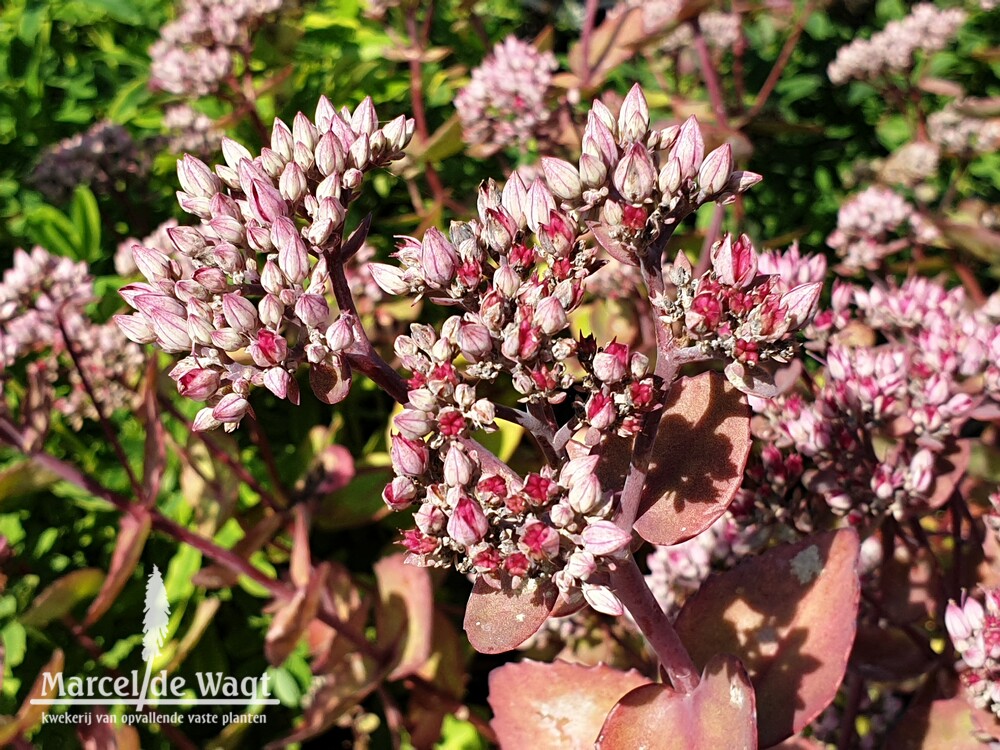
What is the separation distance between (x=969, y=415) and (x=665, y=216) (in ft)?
2.09

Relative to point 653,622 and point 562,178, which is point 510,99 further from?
point 653,622

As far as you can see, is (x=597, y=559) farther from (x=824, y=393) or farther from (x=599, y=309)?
(x=599, y=309)

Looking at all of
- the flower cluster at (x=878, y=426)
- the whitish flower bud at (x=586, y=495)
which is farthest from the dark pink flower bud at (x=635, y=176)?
the flower cluster at (x=878, y=426)

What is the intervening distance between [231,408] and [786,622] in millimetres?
682

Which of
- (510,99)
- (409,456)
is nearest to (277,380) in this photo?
(409,456)

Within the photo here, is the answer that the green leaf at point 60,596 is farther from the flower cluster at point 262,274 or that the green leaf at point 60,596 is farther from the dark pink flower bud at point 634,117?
the dark pink flower bud at point 634,117

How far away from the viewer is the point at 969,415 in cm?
117

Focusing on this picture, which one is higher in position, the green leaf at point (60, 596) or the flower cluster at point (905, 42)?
the flower cluster at point (905, 42)

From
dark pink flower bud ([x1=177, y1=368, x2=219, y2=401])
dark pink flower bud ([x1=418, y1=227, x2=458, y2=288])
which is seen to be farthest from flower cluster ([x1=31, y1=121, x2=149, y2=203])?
dark pink flower bud ([x1=418, y1=227, x2=458, y2=288])

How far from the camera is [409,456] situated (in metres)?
0.77

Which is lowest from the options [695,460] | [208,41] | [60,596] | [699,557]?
[60,596]

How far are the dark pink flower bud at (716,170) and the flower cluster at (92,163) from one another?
1760mm

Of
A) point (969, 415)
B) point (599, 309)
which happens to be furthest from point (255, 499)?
point (969, 415)

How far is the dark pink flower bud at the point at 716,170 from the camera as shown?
80 centimetres
